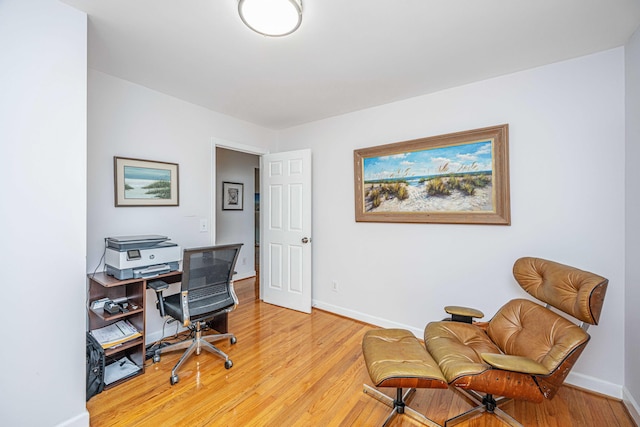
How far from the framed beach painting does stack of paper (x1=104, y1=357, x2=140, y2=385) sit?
2.48 metres

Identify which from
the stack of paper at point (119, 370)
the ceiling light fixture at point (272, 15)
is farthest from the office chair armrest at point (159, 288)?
the ceiling light fixture at point (272, 15)

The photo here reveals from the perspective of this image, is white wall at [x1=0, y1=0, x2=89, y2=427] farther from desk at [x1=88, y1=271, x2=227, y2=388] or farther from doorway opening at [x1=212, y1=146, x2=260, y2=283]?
doorway opening at [x1=212, y1=146, x2=260, y2=283]

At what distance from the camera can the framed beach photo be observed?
2.32 metres

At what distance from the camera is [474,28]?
5.47 ft

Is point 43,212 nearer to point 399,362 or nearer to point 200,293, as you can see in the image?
point 200,293

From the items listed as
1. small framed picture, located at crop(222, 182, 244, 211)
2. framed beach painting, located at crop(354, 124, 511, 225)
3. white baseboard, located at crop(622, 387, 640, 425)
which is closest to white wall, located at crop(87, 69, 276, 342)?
small framed picture, located at crop(222, 182, 244, 211)

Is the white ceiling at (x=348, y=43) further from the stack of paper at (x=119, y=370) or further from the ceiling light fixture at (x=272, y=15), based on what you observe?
the stack of paper at (x=119, y=370)

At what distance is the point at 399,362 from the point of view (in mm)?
1545

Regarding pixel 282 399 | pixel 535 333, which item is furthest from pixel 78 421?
pixel 535 333

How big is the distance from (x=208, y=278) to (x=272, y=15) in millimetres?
1949

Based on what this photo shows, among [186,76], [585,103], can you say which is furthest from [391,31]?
[186,76]

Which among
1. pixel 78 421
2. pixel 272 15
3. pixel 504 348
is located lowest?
pixel 78 421

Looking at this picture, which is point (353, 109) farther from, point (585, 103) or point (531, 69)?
point (585, 103)

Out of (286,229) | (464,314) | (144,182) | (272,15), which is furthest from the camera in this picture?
(286,229)
